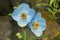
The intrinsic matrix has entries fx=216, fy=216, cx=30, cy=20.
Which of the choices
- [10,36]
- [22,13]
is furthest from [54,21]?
[22,13]

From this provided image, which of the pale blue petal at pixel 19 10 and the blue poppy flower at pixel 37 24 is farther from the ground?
the pale blue petal at pixel 19 10

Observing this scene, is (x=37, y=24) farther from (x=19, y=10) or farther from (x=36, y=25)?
(x=19, y=10)

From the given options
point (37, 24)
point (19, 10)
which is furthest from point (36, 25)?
point (19, 10)

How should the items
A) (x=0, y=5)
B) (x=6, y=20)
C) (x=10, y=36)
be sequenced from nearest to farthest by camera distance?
1. (x=10, y=36)
2. (x=6, y=20)
3. (x=0, y=5)

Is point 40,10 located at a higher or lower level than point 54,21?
higher

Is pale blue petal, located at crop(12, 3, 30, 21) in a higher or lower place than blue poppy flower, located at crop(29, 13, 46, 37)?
higher

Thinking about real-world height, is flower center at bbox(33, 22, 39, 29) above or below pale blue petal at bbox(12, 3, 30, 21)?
below

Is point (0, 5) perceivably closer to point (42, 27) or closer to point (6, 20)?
point (6, 20)

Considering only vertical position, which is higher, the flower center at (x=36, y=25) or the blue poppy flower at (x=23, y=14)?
the blue poppy flower at (x=23, y=14)
